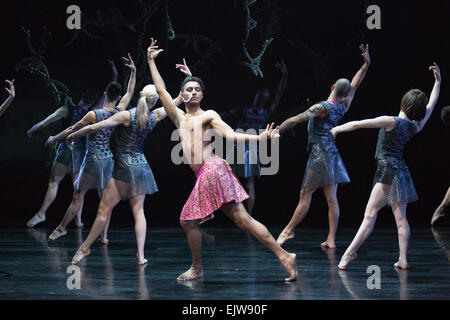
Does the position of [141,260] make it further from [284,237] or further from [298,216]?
[298,216]

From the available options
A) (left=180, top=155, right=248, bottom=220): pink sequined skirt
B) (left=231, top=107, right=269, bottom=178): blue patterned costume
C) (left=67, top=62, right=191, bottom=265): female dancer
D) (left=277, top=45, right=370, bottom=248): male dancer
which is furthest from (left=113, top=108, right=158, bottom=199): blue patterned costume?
(left=231, top=107, right=269, bottom=178): blue patterned costume

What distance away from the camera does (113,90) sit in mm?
5906

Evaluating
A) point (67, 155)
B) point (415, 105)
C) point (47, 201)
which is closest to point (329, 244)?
point (415, 105)

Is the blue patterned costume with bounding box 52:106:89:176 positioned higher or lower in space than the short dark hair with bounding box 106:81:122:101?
lower

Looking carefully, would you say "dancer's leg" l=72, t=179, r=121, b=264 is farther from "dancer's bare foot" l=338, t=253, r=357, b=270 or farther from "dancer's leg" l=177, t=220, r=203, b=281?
"dancer's bare foot" l=338, t=253, r=357, b=270

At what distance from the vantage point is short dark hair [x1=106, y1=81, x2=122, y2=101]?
5879 millimetres

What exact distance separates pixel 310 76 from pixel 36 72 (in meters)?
3.41

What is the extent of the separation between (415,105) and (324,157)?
1.42 m

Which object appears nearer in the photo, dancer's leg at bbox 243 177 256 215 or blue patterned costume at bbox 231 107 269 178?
dancer's leg at bbox 243 177 256 215

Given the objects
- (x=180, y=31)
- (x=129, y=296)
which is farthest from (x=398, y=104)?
(x=129, y=296)

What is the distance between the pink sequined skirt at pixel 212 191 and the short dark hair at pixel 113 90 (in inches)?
65.5

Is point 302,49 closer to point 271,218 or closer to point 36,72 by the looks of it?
point 271,218

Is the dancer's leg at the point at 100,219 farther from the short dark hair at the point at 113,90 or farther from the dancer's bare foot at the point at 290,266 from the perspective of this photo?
the dancer's bare foot at the point at 290,266

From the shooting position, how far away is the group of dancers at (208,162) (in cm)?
449
